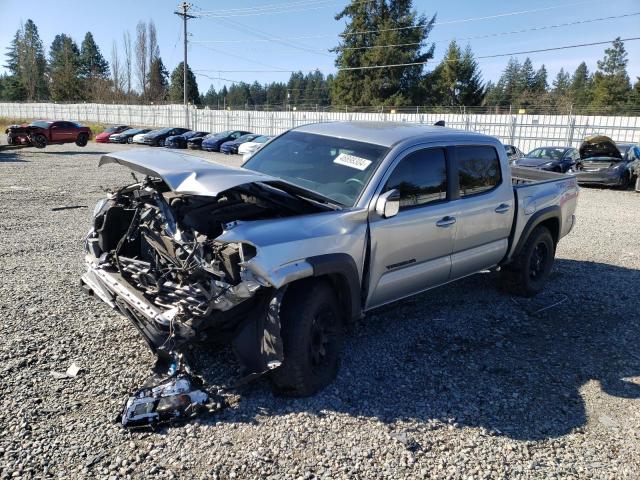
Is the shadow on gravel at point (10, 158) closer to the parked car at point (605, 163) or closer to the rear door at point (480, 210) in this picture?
the rear door at point (480, 210)

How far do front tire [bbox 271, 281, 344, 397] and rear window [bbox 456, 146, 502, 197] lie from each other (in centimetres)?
201

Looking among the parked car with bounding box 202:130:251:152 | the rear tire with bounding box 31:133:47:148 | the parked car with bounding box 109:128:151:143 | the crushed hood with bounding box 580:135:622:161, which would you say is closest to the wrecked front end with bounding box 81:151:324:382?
the crushed hood with bounding box 580:135:622:161

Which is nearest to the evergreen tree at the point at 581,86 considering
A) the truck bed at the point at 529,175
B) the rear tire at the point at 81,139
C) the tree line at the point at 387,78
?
the tree line at the point at 387,78

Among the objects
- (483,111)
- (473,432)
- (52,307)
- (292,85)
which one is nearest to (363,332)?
(473,432)

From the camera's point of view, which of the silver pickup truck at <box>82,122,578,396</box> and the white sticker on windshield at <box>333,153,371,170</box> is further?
the white sticker on windshield at <box>333,153,371,170</box>

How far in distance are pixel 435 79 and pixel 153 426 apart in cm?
5844

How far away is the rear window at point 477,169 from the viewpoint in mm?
4910

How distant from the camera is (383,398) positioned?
3707mm

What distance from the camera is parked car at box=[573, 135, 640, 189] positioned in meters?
17.4

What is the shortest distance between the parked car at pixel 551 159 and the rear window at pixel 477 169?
13.7 m

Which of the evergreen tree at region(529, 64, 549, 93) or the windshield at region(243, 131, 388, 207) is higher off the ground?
the evergreen tree at region(529, 64, 549, 93)

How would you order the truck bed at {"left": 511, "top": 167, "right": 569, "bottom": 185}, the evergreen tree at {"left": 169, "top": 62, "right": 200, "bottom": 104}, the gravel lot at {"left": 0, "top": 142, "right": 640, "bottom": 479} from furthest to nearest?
the evergreen tree at {"left": 169, "top": 62, "right": 200, "bottom": 104}
the truck bed at {"left": 511, "top": 167, "right": 569, "bottom": 185}
the gravel lot at {"left": 0, "top": 142, "right": 640, "bottom": 479}

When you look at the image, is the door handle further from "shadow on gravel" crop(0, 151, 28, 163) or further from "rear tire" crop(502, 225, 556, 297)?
"shadow on gravel" crop(0, 151, 28, 163)

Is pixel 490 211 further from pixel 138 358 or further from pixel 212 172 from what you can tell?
pixel 138 358
